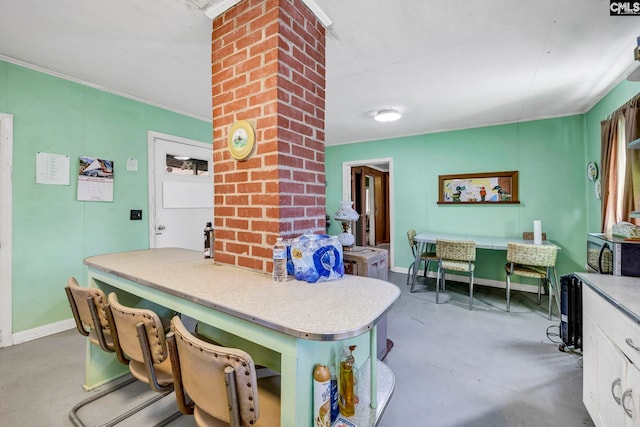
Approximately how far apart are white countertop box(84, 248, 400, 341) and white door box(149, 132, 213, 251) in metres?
1.73

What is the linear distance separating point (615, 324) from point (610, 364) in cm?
20

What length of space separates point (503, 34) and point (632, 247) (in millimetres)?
1579

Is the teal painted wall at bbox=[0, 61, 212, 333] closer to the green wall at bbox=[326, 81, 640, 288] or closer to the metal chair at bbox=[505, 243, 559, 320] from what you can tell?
the green wall at bbox=[326, 81, 640, 288]

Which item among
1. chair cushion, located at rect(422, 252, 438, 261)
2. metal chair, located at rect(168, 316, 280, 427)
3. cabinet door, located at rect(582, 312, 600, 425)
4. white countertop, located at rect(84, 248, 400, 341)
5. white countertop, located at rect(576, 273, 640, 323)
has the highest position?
white countertop, located at rect(84, 248, 400, 341)

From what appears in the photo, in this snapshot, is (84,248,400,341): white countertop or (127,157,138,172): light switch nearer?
(84,248,400,341): white countertop

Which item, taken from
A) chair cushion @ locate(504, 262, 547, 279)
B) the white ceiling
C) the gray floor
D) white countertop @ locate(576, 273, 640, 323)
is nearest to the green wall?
the white ceiling

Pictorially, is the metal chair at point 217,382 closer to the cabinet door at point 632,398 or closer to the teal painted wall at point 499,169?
the cabinet door at point 632,398

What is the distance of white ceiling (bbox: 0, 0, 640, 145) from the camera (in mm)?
1686

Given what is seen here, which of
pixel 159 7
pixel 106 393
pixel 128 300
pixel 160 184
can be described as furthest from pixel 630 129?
pixel 160 184

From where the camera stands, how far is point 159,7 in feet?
5.46

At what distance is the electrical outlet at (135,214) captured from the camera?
3027 mm

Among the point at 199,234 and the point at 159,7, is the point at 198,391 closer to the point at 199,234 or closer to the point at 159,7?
the point at 159,7

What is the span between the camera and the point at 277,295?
1.08 meters

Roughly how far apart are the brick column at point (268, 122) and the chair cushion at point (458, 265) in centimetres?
237
